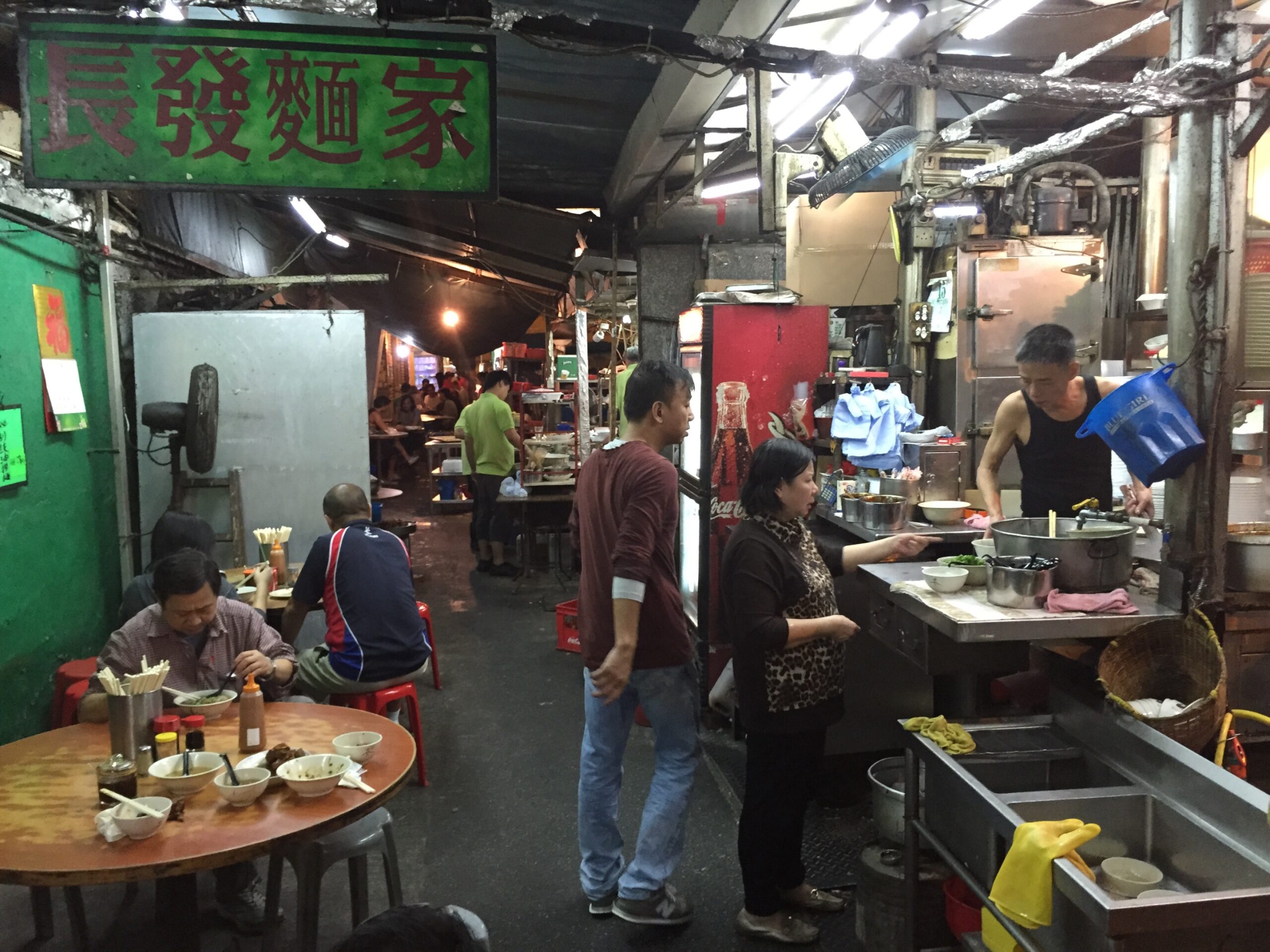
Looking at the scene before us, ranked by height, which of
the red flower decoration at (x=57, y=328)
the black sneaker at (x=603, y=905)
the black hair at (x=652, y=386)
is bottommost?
the black sneaker at (x=603, y=905)

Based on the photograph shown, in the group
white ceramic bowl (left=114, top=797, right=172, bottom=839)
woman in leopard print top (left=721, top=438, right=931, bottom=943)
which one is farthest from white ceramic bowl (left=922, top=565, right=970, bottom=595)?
white ceramic bowl (left=114, top=797, right=172, bottom=839)

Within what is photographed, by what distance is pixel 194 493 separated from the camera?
22.7 feet

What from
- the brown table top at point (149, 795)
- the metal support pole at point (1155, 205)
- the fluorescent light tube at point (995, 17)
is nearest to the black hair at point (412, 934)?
the brown table top at point (149, 795)

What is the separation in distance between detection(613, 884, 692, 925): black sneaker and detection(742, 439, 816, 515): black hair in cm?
167

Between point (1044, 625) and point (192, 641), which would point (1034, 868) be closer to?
point (1044, 625)

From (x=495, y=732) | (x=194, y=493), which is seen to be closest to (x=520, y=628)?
(x=495, y=732)

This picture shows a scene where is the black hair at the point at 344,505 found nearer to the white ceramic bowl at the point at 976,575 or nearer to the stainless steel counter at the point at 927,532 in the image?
the stainless steel counter at the point at 927,532

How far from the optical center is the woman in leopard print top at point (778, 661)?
330 cm

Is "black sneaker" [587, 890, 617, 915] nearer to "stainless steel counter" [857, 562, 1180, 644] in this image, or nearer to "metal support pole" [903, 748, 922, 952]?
"metal support pole" [903, 748, 922, 952]

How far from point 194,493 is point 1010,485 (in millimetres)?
6711

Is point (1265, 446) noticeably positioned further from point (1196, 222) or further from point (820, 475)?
point (1196, 222)

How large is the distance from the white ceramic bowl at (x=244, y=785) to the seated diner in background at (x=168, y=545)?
1825mm

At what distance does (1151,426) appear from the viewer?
3.15 m

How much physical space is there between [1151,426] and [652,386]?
73.0 inches
